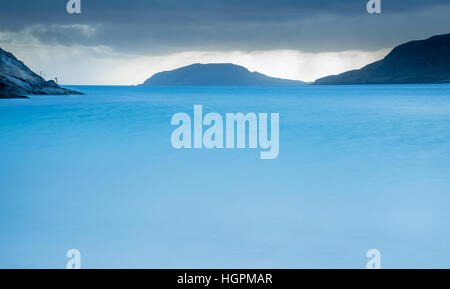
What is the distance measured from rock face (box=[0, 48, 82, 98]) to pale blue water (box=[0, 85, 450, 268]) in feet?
93.6

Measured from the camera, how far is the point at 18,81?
4334cm

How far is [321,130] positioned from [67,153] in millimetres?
9911

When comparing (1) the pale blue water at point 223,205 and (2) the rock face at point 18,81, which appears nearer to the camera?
(1) the pale blue water at point 223,205

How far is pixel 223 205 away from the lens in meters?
6.73

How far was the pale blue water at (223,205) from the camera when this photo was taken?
475 centimetres

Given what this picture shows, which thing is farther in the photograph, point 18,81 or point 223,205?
point 18,81

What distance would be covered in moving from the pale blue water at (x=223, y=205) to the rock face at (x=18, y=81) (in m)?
28.5

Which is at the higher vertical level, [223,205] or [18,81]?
[18,81]

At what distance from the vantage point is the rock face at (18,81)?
1490 inches

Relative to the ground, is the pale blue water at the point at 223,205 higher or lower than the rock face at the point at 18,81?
lower

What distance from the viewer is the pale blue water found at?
4750 mm

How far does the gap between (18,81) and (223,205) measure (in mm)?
43312
